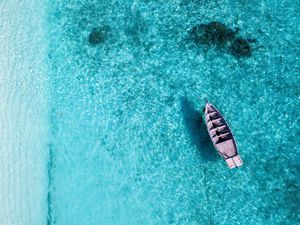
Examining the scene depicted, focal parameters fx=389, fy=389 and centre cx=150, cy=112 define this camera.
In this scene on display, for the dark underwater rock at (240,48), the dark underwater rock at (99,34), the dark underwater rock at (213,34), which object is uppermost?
the dark underwater rock at (99,34)

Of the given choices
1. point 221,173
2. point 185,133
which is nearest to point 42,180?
point 185,133

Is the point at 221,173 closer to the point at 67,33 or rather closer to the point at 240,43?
the point at 240,43

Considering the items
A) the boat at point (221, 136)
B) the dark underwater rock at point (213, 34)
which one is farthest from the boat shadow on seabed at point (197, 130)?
the dark underwater rock at point (213, 34)

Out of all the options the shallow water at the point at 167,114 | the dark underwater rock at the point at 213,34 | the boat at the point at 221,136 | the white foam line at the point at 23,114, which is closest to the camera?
the boat at the point at 221,136

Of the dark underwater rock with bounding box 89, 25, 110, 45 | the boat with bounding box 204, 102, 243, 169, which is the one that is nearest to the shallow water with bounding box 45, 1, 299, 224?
the dark underwater rock with bounding box 89, 25, 110, 45

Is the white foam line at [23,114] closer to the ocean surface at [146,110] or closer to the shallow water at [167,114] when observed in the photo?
the ocean surface at [146,110]

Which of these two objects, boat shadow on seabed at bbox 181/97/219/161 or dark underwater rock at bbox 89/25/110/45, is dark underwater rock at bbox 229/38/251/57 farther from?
dark underwater rock at bbox 89/25/110/45

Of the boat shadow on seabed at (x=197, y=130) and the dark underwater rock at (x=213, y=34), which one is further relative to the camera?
the dark underwater rock at (x=213, y=34)
